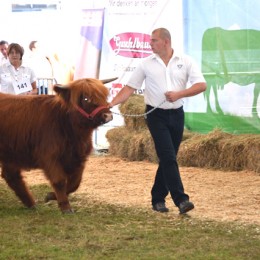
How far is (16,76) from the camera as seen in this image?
11.4 metres

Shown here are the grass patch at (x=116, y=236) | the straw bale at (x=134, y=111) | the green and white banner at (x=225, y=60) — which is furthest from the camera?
the straw bale at (x=134, y=111)

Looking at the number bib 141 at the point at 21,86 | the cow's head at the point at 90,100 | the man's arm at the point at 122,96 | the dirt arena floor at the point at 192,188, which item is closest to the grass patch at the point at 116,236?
the dirt arena floor at the point at 192,188

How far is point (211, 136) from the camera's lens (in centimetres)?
1254

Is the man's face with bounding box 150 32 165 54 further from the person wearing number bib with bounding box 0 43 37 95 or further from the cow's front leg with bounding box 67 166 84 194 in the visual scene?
the person wearing number bib with bounding box 0 43 37 95

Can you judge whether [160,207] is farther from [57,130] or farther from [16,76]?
[16,76]

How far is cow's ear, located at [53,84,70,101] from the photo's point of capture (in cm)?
845

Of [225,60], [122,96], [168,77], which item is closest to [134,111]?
[225,60]

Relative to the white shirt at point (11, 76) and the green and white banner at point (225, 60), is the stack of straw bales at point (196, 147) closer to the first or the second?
the green and white banner at point (225, 60)

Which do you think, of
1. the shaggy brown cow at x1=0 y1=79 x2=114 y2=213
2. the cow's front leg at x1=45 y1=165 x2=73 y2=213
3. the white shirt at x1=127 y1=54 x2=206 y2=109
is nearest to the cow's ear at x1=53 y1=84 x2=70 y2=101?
the shaggy brown cow at x1=0 y1=79 x2=114 y2=213

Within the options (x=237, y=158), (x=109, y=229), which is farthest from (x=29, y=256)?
(x=237, y=158)

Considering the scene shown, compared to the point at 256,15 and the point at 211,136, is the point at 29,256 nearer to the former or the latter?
the point at 211,136

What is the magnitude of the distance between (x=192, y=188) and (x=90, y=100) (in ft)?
9.45

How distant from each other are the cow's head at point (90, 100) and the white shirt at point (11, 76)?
120 inches

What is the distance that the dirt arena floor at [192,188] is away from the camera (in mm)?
8828
